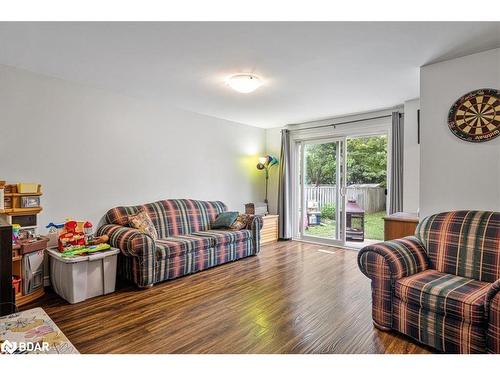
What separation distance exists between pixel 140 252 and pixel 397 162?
3678 mm

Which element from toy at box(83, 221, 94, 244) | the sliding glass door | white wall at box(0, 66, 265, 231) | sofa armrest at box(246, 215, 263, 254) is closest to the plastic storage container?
white wall at box(0, 66, 265, 231)

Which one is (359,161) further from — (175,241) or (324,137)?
(175,241)

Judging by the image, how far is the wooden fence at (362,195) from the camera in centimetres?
501

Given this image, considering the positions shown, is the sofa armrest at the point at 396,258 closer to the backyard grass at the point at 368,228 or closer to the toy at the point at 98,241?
the toy at the point at 98,241

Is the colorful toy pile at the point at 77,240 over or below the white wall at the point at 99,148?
below

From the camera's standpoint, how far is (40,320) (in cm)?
165

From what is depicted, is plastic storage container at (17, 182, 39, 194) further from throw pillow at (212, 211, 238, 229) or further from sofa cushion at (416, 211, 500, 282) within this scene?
sofa cushion at (416, 211, 500, 282)

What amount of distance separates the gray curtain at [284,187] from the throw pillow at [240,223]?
4.21 ft

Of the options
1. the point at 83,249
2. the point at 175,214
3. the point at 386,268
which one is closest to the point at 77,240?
the point at 83,249

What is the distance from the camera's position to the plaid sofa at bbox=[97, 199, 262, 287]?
120 inches

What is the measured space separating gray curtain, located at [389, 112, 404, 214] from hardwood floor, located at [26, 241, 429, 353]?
129 centimetres

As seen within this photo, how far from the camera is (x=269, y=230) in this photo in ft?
17.8

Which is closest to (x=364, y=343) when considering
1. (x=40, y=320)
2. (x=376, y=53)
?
(x=40, y=320)

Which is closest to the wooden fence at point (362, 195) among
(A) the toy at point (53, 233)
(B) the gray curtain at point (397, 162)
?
(B) the gray curtain at point (397, 162)
